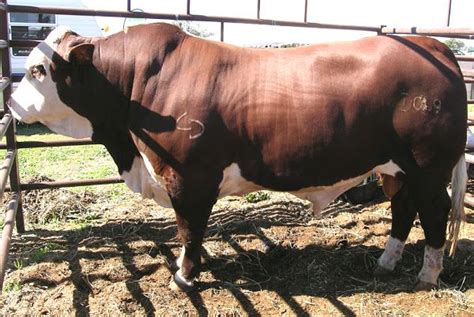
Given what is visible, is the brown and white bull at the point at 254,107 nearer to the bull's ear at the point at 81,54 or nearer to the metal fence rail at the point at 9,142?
the bull's ear at the point at 81,54

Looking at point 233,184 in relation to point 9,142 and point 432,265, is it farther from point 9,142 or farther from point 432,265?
point 9,142

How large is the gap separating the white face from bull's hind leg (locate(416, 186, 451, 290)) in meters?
2.18

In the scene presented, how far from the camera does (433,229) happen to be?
10.6ft

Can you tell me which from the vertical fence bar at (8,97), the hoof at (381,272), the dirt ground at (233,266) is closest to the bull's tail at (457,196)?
the dirt ground at (233,266)

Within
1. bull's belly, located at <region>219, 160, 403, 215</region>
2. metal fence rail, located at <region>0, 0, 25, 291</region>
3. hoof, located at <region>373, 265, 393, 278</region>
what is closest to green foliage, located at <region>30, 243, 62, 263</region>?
metal fence rail, located at <region>0, 0, 25, 291</region>

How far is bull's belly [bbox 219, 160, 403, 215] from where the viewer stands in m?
3.03

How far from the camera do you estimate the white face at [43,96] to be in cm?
302

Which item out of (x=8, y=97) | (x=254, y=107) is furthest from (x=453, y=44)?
(x=8, y=97)

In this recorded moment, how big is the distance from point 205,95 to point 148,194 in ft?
2.77

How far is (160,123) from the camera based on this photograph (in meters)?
2.89

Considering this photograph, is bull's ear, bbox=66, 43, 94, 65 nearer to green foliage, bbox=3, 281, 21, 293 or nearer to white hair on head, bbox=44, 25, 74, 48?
white hair on head, bbox=44, 25, 74, 48

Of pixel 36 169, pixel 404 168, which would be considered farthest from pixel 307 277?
pixel 36 169

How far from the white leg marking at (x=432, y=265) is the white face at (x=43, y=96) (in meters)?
2.33

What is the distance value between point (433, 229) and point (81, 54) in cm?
240
